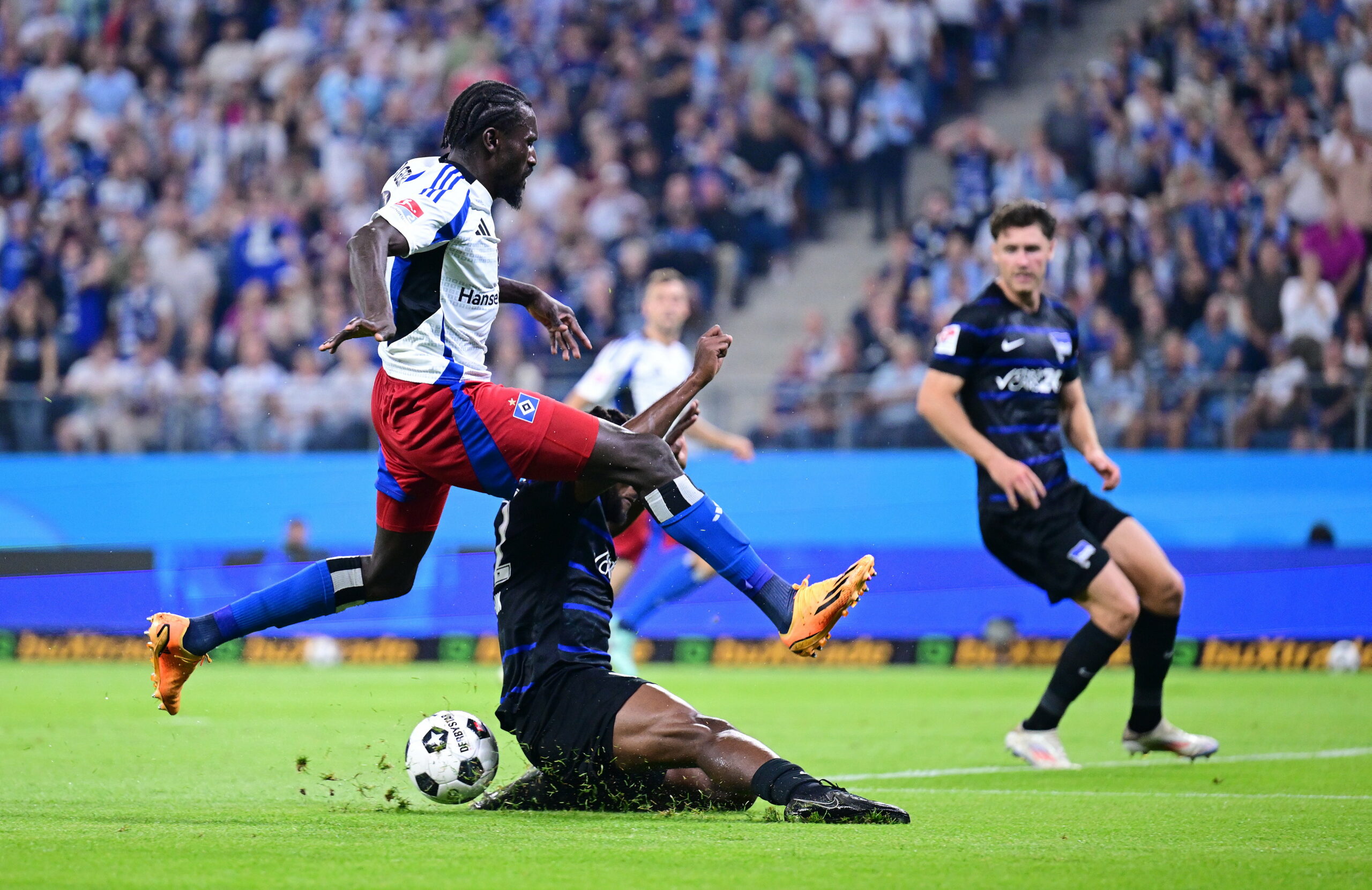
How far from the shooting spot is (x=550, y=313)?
662 cm

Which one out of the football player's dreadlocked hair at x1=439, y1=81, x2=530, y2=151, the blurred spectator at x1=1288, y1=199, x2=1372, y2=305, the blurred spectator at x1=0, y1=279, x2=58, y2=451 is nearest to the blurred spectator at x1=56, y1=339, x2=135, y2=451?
the blurred spectator at x1=0, y1=279, x2=58, y2=451

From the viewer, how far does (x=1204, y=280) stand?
14773 mm

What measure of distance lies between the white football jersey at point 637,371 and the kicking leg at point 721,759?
6101 millimetres

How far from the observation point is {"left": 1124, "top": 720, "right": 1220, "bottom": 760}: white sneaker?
7.28m

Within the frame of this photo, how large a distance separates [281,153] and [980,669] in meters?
9.80

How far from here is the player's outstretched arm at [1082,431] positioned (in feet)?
25.5

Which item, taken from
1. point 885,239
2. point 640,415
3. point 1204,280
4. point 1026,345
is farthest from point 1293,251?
point 640,415

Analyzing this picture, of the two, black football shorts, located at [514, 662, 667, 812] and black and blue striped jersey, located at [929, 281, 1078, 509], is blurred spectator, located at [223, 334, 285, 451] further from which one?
black football shorts, located at [514, 662, 667, 812]

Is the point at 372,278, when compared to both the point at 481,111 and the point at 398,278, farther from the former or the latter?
the point at 481,111

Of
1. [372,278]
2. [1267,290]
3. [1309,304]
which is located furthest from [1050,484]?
[1267,290]

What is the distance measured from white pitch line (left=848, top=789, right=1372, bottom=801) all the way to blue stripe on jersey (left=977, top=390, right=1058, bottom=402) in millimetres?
1892

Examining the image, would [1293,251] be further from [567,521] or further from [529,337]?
[567,521]

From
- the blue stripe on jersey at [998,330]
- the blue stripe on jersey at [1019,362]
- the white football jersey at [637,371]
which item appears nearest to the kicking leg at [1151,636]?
the blue stripe on jersey at [1019,362]

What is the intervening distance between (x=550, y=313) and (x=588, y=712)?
204 centimetres
